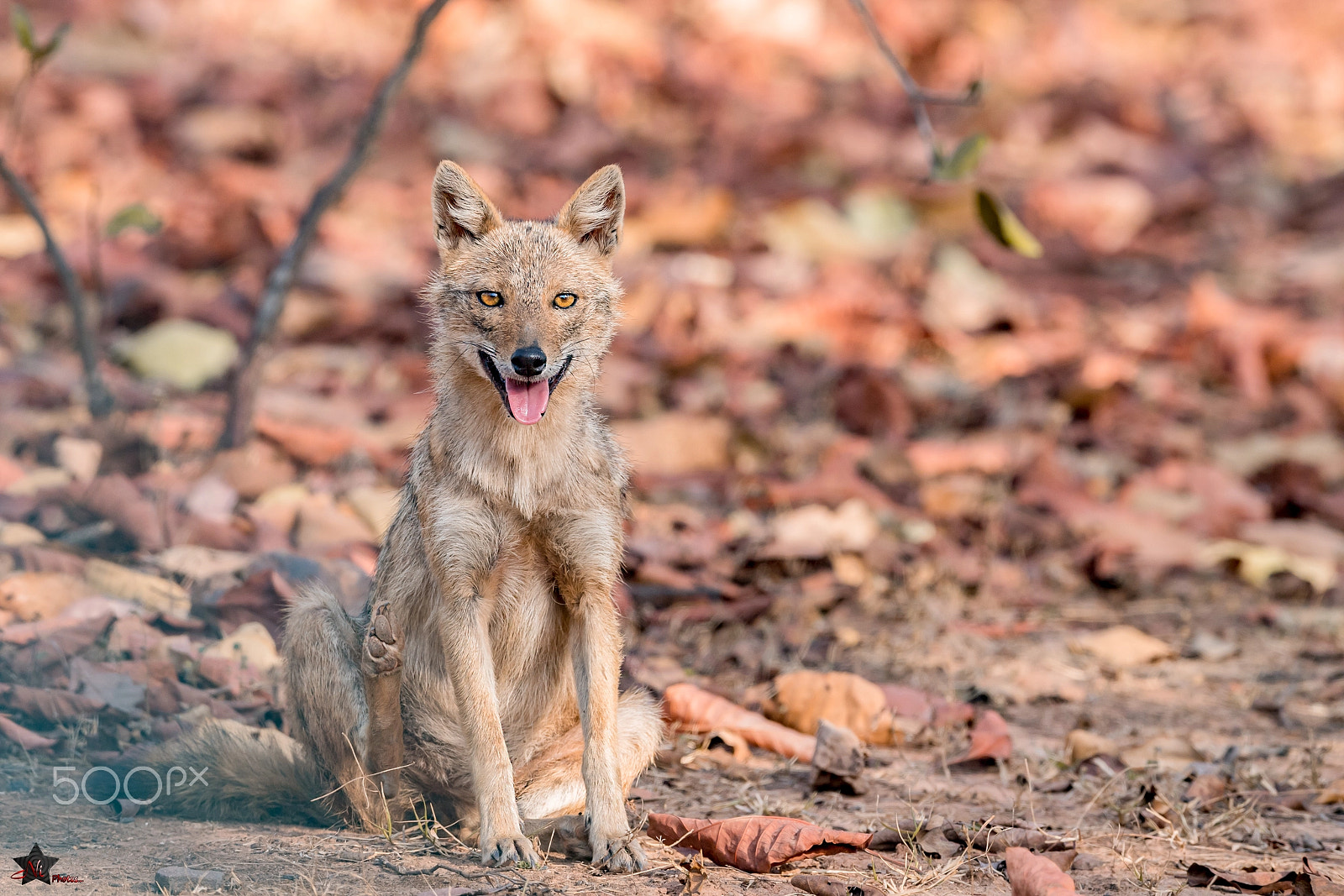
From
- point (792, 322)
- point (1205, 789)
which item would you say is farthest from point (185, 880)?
point (792, 322)

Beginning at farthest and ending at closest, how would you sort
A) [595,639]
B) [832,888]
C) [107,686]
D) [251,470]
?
1. [251,470]
2. [107,686]
3. [595,639]
4. [832,888]

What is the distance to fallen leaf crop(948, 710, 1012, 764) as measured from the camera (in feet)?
16.0

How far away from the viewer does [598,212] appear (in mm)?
4434

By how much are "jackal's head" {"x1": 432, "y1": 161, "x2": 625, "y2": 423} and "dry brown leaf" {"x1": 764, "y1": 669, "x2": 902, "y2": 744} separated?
167 cm

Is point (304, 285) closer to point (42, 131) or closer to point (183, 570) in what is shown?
point (42, 131)

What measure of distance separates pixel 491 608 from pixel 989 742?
204cm

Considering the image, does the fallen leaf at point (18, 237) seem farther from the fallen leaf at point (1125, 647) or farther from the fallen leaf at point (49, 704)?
the fallen leaf at point (1125, 647)

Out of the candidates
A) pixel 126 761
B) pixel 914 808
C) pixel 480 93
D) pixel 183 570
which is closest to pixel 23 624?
pixel 183 570

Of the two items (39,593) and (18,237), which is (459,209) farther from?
(18,237)

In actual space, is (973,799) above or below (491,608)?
below

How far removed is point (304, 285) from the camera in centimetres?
977

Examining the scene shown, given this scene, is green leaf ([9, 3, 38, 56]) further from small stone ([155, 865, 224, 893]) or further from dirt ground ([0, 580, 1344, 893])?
small stone ([155, 865, 224, 893])

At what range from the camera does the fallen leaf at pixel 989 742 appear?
4871 millimetres

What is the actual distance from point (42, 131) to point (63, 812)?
8.78 metres
